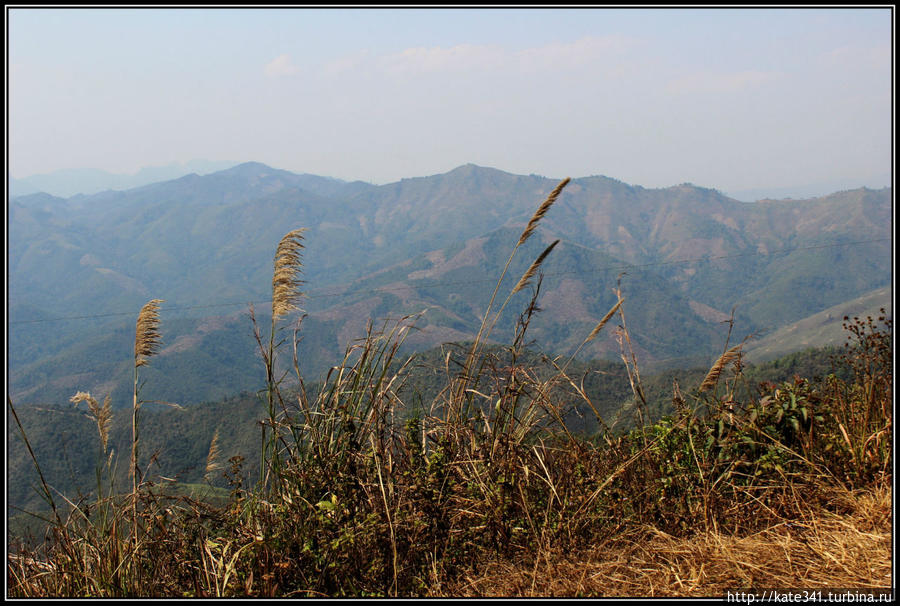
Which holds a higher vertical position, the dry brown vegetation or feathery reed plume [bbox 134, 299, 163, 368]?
feathery reed plume [bbox 134, 299, 163, 368]

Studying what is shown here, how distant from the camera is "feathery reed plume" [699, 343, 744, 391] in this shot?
8.20 feet

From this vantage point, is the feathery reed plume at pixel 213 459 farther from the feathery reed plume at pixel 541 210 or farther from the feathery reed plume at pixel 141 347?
the feathery reed plume at pixel 541 210

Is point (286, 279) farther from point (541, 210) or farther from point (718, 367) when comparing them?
point (718, 367)

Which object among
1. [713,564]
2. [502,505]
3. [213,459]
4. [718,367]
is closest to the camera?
[713,564]

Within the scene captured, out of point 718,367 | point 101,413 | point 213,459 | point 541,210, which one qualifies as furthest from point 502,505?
point 101,413

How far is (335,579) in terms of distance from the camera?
2084mm

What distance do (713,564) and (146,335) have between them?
7.65ft

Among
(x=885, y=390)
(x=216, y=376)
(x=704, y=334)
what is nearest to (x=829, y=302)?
(x=704, y=334)

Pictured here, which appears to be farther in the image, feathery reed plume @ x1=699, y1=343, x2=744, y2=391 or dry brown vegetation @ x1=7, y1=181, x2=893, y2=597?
feathery reed plume @ x1=699, y1=343, x2=744, y2=391

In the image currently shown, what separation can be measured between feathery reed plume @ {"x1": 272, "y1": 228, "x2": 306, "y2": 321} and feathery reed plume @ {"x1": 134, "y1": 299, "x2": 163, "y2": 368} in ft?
1.58

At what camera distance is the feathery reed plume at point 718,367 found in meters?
2.50

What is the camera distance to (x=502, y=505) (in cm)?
225

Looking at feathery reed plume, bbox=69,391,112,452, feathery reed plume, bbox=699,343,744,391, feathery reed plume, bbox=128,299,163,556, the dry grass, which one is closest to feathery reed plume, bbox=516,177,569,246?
feathery reed plume, bbox=699,343,744,391

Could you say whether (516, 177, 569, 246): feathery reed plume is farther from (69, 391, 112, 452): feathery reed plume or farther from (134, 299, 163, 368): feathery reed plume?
(69, 391, 112, 452): feathery reed plume
